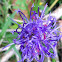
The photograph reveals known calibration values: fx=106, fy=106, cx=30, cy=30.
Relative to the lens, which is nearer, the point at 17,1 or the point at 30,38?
the point at 30,38

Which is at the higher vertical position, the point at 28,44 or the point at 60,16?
the point at 60,16

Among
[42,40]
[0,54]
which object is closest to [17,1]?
[0,54]

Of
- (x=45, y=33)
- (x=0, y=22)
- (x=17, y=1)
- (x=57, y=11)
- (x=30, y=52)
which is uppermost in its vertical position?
(x=17, y=1)

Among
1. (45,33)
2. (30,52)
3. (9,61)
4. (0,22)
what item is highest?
(0,22)

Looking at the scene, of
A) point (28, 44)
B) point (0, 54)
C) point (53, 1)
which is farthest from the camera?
point (53, 1)

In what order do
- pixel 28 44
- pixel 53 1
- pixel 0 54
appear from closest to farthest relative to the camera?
pixel 28 44
pixel 0 54
pixel 53 1

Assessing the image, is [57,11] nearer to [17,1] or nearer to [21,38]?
[17,1]

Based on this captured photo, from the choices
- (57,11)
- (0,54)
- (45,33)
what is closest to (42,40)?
(45,33)

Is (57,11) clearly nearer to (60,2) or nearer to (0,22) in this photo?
(60,2)

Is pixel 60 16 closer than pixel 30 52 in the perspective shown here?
No
